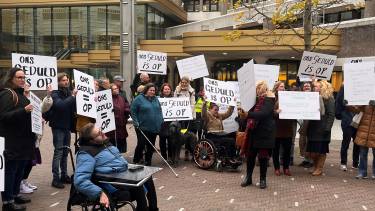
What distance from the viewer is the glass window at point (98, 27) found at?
40312 millimetres

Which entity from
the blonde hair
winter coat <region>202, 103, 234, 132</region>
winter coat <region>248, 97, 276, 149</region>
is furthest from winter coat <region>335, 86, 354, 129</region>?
winter coat <region>248, 97, 276, 149</region>

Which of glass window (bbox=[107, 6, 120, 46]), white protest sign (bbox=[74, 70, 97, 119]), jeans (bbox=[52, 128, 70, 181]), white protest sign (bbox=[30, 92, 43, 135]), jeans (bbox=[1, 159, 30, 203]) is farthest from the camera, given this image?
glass window (bbox=[107, 6, 120, 46])

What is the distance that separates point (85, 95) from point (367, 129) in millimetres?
5213

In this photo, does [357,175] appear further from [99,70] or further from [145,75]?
[99,70]

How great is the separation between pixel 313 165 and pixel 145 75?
4.22 metres

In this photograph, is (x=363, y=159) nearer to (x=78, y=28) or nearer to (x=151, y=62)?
(x=151, y=62)

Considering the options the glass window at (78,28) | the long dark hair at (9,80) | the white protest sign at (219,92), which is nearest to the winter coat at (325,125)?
the white protest sign at (219,92)

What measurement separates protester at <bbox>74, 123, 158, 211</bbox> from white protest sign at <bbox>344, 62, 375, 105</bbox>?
5.10m

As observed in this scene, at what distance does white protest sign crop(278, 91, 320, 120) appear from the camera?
29.7 feet

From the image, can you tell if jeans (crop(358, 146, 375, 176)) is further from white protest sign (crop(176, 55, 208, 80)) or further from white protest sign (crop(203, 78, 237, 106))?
white protest sign (crop(176, 55, 208, 80))

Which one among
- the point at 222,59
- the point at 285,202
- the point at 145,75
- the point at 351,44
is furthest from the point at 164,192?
the point at 222,59

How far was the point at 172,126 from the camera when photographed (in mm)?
10273

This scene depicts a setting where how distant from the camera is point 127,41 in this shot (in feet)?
60.4

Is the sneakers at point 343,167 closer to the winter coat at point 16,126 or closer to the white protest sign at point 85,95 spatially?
the white protest sign at point 85,95
